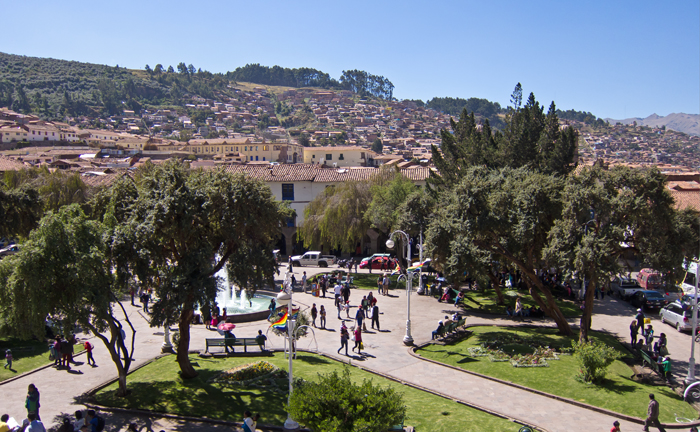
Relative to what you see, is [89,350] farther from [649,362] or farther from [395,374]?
[649,362]

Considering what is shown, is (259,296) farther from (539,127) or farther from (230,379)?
(539,127)

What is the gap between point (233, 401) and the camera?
1398 centimetres

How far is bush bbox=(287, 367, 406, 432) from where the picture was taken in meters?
9.18

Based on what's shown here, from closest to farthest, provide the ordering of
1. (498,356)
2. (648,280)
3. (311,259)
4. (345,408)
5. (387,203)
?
(345,408) < (498,356) < (648,280) < (387,203) < (311,259)

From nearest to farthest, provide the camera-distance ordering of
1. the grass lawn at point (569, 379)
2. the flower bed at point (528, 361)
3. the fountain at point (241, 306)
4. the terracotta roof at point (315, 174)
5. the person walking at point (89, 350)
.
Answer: the grass lawn at point (569, 379)
the flower bed at point (528, 361)
the person walking at point (89, 350)
the fountain at point (241, 306)
the terracotta roof at point (315, 174)

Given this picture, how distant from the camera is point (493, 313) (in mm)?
24500

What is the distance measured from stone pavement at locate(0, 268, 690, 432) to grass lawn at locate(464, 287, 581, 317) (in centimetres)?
112

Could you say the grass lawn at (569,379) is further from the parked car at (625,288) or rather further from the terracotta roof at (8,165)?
the terracotta roof at (8,165)

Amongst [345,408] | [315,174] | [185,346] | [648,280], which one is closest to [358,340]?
[185,346]

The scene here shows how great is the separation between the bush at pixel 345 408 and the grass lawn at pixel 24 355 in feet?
36.4

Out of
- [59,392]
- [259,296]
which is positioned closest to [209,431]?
[59,392]

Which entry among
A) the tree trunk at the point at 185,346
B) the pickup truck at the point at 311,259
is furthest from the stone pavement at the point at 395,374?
the pickup truck at the point at 311,259

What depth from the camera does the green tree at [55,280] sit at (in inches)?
472

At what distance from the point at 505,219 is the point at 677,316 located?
9.89 meters
